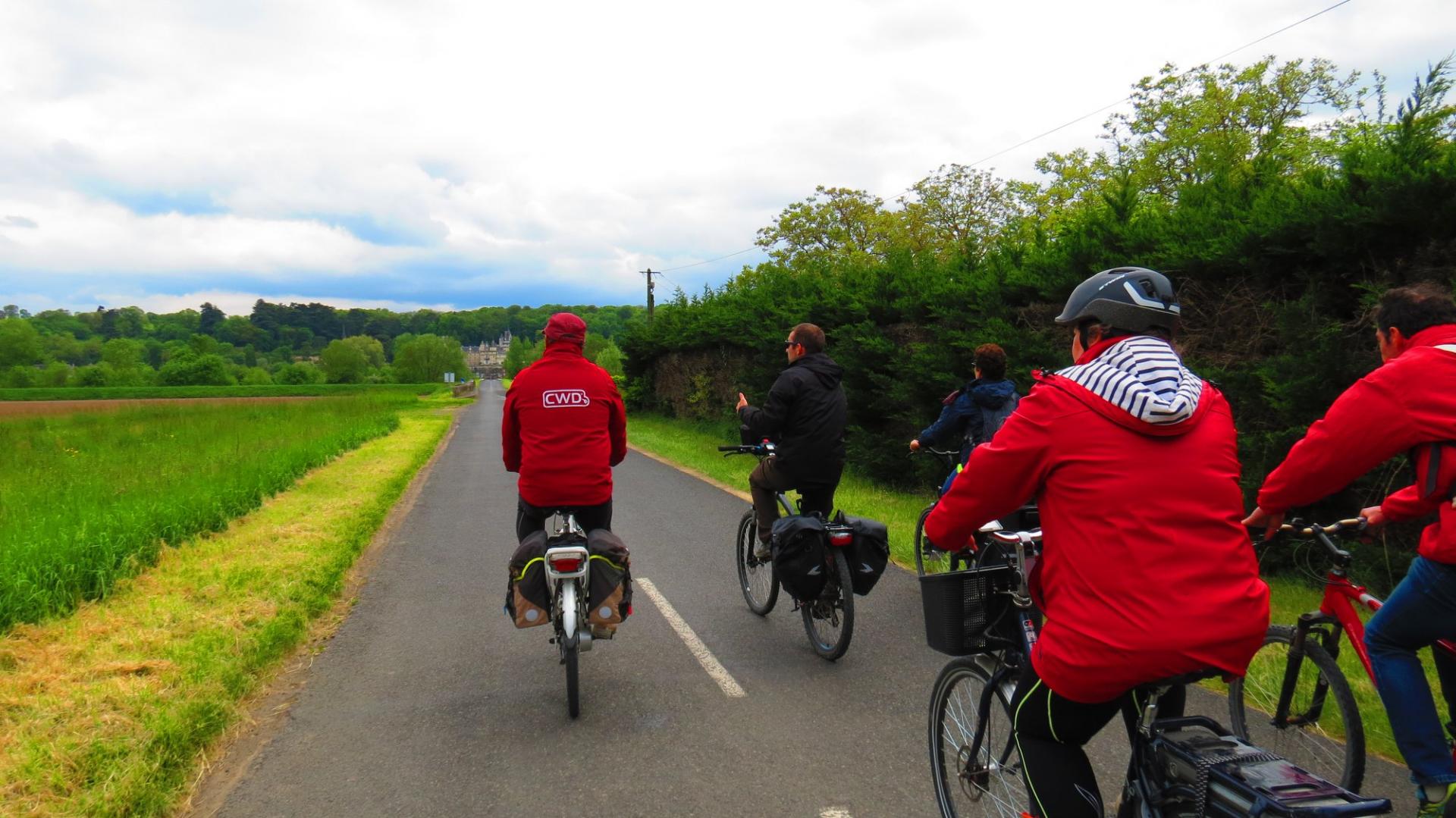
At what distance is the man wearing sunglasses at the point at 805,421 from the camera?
5.48 metres

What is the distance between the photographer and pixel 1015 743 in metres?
2.52

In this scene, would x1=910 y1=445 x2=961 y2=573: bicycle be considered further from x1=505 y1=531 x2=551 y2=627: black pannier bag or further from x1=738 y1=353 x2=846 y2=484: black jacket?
x1=505 y1=531 x2=551 y2=627: black pannier bag

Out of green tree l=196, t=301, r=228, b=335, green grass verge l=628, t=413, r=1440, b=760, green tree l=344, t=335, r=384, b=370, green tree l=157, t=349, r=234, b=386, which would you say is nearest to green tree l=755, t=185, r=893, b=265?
green grass verge l=628, t=413, r=1440, b=760

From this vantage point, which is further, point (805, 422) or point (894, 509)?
point (894, 509)

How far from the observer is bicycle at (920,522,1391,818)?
71.7 inches

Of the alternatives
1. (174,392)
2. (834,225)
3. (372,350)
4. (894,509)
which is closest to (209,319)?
(372,350)

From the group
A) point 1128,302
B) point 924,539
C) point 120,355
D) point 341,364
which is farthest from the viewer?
point 341,364

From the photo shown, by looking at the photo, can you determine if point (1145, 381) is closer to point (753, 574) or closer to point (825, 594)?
point (825, 594)

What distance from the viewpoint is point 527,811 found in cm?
342

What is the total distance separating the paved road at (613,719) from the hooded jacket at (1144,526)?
1.77 metres

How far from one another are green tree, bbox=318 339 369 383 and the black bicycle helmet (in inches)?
5262

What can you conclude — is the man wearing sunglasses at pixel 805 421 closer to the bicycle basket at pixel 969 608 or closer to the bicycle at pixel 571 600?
the bicycle at pixel 571 600

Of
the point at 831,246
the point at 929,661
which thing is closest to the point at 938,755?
the point at 929,661

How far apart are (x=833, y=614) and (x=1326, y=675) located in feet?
8.50
